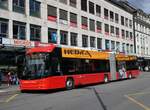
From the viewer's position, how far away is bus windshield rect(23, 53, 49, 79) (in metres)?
21.6

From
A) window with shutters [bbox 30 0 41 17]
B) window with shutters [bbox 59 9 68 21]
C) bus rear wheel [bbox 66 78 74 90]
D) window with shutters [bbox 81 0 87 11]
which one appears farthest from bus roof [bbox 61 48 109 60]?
window with shutters [bbox 81 0 87 11]

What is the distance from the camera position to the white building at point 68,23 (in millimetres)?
36969

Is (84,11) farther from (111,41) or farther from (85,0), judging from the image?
(111,41)

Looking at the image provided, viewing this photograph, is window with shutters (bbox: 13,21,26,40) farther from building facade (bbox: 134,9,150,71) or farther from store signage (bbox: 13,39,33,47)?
building facade (bbox: 134,9,150,71)

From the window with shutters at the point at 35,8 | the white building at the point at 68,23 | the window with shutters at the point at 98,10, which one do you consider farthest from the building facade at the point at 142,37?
the window with shutters at the point at 35,8

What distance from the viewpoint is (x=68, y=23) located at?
4828cm

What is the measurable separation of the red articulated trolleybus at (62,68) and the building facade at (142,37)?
49563mm

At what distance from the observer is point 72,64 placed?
24812mm

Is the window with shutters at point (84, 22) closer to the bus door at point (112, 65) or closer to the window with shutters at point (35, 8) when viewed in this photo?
the window with shutters at point (35, 8)

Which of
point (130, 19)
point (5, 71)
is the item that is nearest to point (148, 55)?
point (130, 19)

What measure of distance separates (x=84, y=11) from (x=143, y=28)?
38515 millimetres

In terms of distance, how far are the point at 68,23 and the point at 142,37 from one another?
4204cm

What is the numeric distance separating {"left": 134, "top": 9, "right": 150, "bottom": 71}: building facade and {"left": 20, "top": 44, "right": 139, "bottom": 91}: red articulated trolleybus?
4956 centimetres

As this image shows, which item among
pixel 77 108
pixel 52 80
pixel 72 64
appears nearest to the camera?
pixel 77 108
